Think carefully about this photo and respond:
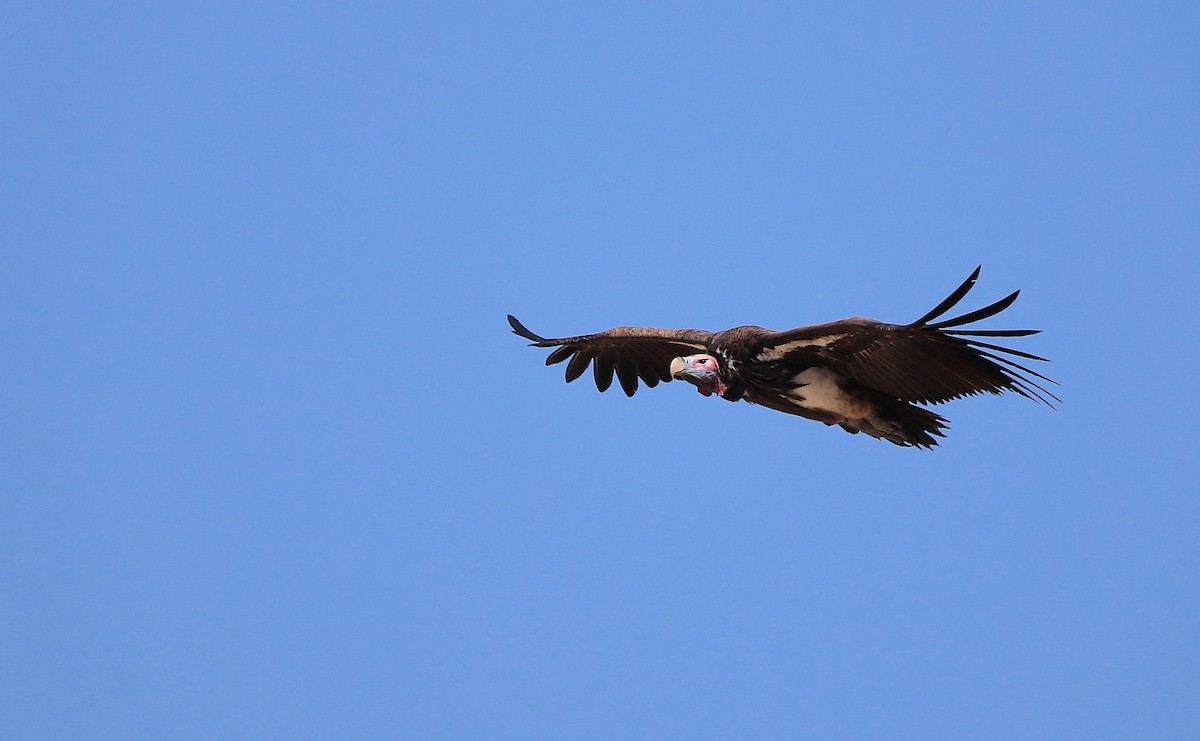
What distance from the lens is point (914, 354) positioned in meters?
11.9

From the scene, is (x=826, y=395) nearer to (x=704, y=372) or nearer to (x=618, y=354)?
(x=704, y=372)

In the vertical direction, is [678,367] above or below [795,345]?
above

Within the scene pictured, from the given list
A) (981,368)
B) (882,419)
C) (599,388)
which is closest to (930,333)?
(981,368)

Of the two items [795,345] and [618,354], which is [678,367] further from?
[618,354]

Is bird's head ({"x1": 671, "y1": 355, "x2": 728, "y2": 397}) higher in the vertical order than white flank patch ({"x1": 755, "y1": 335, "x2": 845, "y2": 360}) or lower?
higher

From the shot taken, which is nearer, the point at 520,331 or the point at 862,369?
the point at 862,369

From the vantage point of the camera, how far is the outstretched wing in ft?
36.5

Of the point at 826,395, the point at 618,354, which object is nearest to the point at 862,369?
the point at 826,395

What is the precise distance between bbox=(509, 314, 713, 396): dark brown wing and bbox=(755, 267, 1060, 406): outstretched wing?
2.70 meters

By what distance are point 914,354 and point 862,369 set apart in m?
0.63

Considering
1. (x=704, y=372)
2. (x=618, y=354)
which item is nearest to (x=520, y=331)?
(x=618, y=354)

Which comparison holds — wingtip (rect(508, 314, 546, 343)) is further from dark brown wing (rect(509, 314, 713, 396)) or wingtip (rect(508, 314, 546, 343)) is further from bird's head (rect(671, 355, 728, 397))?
bird's head (rect(671, 355, 728, 397))

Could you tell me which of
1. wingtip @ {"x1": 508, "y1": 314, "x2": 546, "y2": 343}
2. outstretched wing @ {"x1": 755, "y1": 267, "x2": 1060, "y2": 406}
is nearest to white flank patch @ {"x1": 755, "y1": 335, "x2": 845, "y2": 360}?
outstretched wing @ {"x1": 755, "y1": 267, "x2": 1060, "y2": 406}

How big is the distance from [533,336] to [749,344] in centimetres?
363
